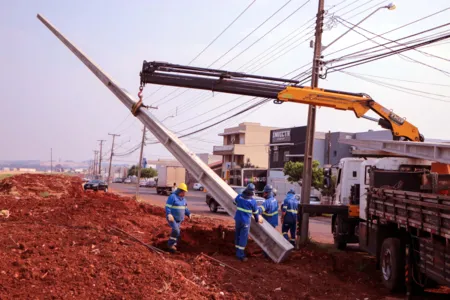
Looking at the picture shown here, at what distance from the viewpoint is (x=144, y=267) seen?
7926mm

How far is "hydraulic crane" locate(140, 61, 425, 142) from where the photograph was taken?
43.3ft

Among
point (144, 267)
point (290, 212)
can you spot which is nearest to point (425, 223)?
point (144, 267)

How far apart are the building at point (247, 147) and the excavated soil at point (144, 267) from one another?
56.1 metres

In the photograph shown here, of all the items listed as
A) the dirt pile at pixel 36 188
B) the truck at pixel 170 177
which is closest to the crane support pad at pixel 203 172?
the dirt pile at pixel 36 188

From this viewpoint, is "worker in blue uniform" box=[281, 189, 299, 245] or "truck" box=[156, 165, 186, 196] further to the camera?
"truck" box=[156, 165, 186, 196]

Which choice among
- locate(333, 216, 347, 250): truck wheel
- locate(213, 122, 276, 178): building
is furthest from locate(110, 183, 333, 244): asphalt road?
locate(213, 122, 276, 178): building

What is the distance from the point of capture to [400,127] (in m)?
13.6

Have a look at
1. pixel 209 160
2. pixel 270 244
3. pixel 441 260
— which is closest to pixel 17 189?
pixel 270 244

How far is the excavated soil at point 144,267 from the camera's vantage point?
6906mm

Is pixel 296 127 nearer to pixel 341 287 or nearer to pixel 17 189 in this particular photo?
pixel 17 189

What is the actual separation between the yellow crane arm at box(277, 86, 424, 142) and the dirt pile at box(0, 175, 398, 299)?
12.2 ft

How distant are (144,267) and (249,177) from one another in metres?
52.0

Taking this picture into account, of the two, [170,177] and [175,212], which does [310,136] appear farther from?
[170,177]

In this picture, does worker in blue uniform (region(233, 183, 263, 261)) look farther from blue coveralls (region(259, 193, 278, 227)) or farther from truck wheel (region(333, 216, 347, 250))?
truck wheel (region(333, 216, 347, 250))
